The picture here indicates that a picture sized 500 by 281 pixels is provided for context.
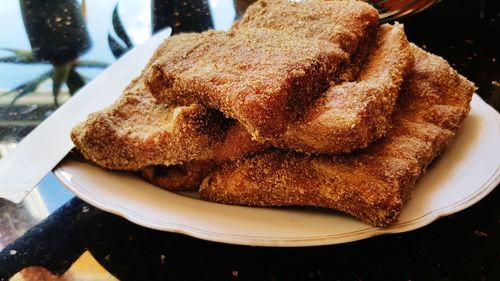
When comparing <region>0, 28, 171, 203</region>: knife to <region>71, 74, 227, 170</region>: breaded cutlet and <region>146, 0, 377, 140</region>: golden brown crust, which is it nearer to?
<region>71, 74, 227, 170</region>: breaded cutlet

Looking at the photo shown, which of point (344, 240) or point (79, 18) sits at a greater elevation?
point (344, 240)

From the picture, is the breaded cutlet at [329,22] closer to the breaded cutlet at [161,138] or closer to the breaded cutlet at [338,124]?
the breaded cutlet at [338,124]

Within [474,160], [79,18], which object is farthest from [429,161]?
[79,18]

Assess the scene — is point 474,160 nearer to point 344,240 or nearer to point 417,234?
point 417,234

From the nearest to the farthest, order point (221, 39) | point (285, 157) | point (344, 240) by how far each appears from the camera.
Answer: point (344, 240) < point (285, 157) < point (221, 39)

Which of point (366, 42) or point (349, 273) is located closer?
point (349, 273)

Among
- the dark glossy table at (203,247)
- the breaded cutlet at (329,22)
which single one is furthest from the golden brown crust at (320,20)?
the dark glossy table at (203,247)

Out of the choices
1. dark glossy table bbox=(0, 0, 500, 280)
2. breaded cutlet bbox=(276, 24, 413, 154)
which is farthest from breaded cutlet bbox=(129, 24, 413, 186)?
dark glossy table bbox=(0, 0, 500, 280)
